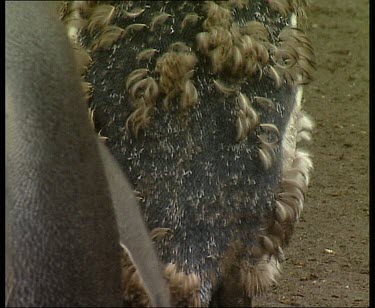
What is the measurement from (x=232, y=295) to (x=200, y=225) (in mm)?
155

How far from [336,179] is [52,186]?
2.74m

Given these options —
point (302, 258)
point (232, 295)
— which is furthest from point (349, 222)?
point (232, 295)

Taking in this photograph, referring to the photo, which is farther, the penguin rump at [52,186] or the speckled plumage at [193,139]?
the speckled plumage at [193,139]

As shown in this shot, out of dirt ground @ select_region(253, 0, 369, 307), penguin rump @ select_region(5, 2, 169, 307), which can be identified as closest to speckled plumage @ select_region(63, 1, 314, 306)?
penguin rump @ select_region(5, 2, 169, 307)

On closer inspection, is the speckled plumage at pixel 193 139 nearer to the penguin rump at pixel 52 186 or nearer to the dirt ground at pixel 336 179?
the penguin rump at pixel 52 186

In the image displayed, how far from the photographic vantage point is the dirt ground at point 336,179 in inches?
116

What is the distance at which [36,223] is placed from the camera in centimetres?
112

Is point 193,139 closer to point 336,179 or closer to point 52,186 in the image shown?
point 52,186

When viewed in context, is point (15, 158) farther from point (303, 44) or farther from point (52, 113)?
point (303, 44)

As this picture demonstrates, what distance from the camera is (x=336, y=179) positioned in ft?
12.4

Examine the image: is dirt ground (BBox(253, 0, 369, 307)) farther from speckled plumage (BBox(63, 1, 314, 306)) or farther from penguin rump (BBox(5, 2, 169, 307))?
penguin rump (BBox(5, 2, 169, 307))

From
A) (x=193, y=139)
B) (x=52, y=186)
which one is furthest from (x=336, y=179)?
(x=52, y=186)

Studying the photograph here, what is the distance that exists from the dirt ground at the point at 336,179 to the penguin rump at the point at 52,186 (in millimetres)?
1710

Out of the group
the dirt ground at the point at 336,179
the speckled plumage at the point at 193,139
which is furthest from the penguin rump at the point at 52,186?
the dirt ground at the point at 336,179
